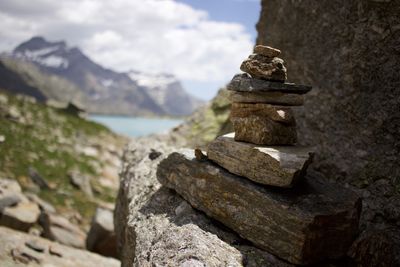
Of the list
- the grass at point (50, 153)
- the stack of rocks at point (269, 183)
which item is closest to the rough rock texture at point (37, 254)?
the stack of rocks at point (269, 183)

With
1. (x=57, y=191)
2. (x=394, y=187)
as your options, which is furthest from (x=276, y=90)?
(x=57, y=191)

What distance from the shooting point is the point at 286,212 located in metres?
9.58

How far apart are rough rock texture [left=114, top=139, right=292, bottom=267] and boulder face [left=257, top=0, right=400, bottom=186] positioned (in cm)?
620

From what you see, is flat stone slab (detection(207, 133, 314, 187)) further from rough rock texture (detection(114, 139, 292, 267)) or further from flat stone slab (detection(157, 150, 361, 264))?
rough rock texture (detection(114, 139, 292, 267))

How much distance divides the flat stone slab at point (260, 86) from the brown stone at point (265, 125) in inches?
20.1

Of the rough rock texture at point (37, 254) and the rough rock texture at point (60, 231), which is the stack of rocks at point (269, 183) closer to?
the rough rock texture at point (37, 254)

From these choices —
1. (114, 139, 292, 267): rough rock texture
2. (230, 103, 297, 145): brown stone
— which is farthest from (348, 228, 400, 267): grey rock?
(230, 103, 297, 145): brown stone

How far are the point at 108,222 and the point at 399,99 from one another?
17.7 metres

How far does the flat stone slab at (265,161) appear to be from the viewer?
9977 millimetres

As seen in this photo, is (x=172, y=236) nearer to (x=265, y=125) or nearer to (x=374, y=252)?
(x=265, y=125)

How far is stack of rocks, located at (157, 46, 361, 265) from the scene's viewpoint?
9594 millimetres

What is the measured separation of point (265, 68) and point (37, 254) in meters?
13.1

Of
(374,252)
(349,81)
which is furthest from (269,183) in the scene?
(349,81)

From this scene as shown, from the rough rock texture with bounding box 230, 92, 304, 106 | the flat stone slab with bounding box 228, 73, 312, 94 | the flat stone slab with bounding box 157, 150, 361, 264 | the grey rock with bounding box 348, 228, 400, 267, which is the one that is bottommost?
the grey rock with bounding box 348, 228, 400, 267
